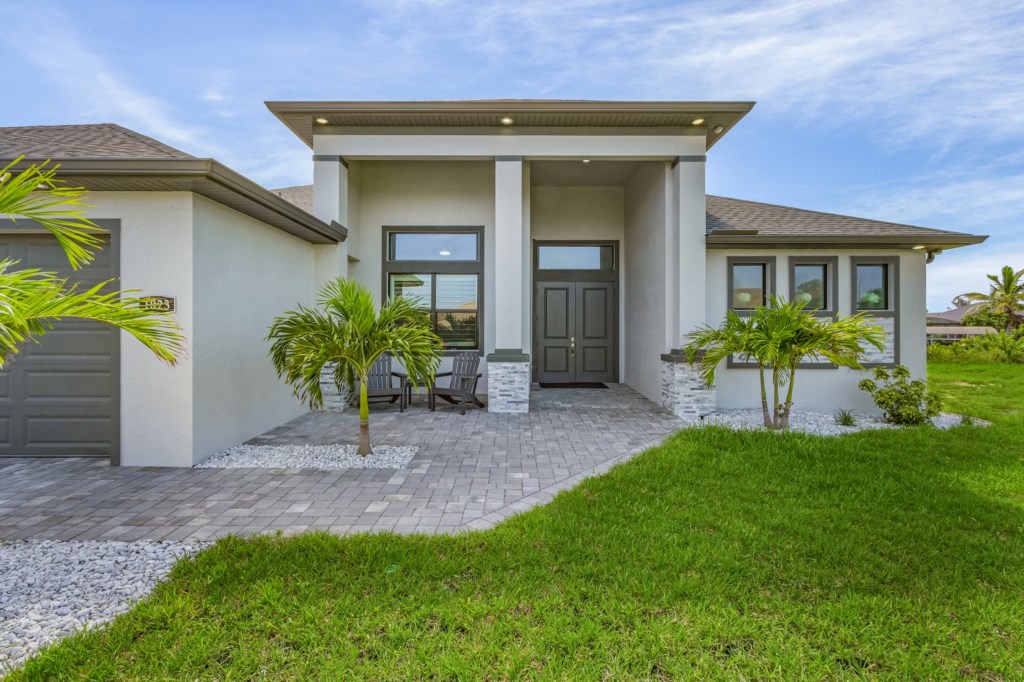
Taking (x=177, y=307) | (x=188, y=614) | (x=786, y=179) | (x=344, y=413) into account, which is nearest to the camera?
(x=188, y=614)

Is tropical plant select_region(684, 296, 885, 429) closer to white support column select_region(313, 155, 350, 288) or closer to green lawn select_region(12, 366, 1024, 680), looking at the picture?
green lawn select_region(12, 366, 1024, 680)

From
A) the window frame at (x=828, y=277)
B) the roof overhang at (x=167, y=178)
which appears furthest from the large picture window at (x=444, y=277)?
the window frame at (x=828, y=277)

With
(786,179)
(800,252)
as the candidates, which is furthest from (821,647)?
A: (786,179)

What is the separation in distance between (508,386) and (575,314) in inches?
156

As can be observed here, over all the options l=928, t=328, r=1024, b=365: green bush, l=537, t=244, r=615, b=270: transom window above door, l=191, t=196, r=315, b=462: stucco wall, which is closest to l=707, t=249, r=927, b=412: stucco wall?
l=537, t=244, r=615, b=270: transom window above door

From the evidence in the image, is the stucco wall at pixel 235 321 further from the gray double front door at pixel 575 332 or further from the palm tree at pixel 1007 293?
the palm tree at pixel 1007 293

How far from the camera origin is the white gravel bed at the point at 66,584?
86.3 inches

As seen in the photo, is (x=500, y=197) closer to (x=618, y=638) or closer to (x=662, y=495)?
(x=662, y=495)

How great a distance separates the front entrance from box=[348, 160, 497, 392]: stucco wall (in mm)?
1725

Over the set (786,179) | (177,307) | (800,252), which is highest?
(786,179)

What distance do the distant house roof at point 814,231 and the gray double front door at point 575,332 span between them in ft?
10.1

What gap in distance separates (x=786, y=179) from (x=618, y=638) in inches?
829

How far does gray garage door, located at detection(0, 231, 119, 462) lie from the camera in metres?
4.87

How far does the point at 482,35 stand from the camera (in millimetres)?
10008
